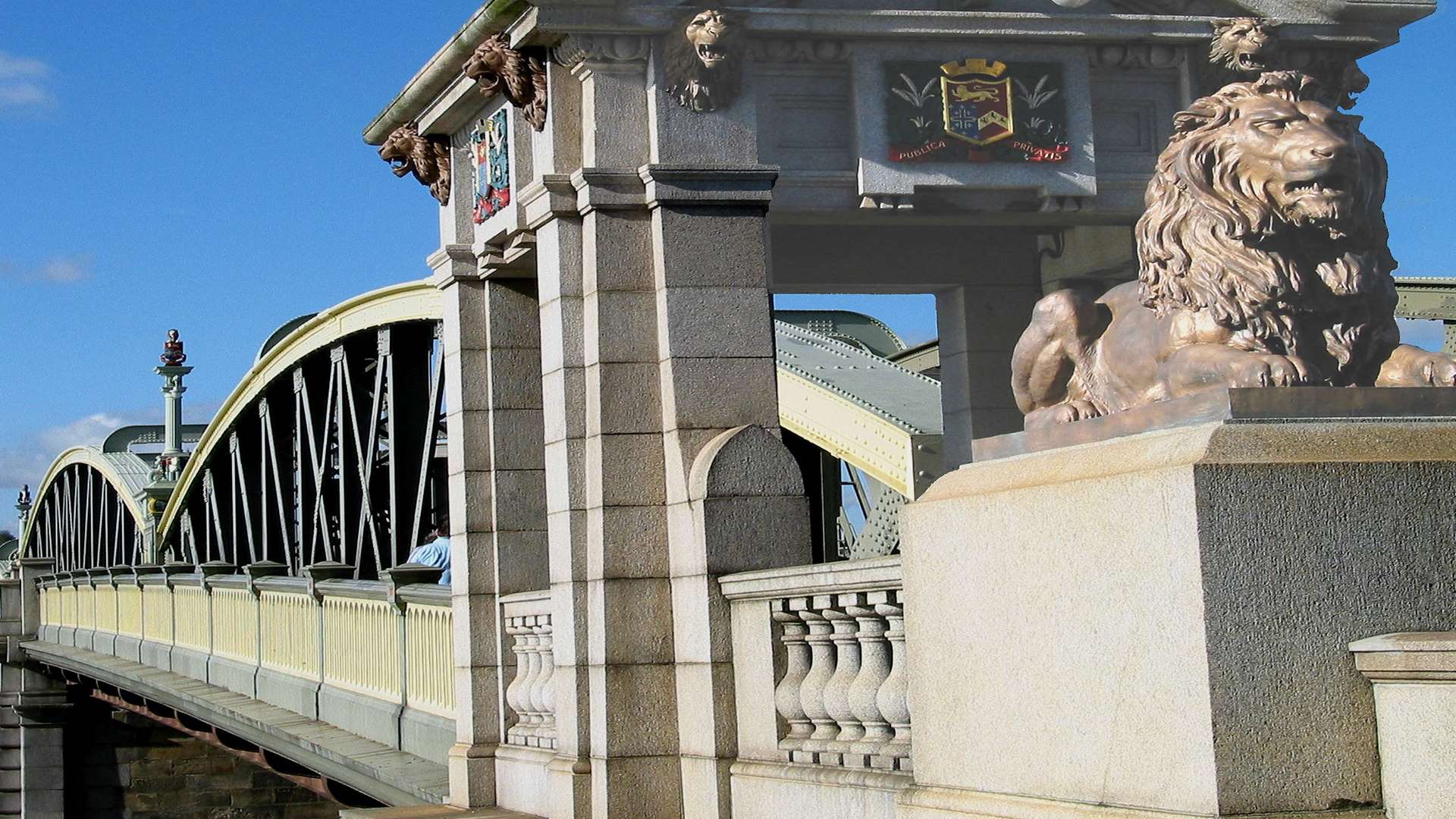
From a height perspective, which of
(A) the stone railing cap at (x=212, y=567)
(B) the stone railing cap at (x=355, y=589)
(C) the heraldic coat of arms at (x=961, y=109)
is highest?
(C) the heraldic coat of arms at (x=961, y=109)

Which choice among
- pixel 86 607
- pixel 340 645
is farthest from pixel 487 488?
pixel 86 607

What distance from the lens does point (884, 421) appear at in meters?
14.4

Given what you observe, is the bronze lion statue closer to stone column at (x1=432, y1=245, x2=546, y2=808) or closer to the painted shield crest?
the painted shield crest

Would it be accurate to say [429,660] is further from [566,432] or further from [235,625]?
[235,625]

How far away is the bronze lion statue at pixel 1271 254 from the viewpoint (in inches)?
238

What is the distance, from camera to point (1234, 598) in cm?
531

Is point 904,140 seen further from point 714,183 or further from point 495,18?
point 495,18

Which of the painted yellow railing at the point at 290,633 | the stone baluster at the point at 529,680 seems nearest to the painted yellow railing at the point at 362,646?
the painted yellow railing at the point at 290,633

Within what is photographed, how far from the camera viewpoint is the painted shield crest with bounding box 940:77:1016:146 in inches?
440

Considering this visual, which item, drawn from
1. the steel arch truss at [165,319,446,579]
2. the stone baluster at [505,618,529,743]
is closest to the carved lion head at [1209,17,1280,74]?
the stone baluster at [505,618,529,743]

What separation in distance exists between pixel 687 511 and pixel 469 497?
3045 mm

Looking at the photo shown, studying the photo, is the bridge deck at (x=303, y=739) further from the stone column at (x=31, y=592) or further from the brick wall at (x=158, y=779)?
the stone column at (x=31, y=592)

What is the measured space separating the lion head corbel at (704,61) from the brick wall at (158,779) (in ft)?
96.8

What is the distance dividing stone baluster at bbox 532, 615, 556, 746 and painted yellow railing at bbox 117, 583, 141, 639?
21695 millimetres
